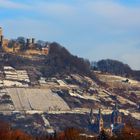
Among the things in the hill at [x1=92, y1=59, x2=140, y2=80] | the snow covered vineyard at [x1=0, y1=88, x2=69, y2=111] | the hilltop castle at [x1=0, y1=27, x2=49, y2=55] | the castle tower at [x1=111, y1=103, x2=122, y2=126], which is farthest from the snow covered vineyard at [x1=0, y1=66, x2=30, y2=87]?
the hill at [x1=92, y1=59, x2=140, y2=80]

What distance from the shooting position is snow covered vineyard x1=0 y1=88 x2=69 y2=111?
120 meters

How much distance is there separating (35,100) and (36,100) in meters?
0.39

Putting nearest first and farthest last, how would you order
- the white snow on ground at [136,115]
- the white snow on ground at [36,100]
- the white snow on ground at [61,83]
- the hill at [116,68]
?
the white snow on ground at [36,100], the white snow on ground at [136,115], the white snow on ground at [61,83], the hill at [116,68]

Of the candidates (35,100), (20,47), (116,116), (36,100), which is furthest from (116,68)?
(116,116)

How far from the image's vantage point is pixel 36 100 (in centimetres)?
12412

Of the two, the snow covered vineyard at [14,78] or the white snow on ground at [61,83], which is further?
the white snow on ground at [61,83]

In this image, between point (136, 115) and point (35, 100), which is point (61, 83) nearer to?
point (35, 100)

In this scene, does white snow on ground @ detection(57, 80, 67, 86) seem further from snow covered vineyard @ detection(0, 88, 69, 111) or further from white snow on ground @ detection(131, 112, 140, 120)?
white snow on ground @ detection(131, 112, 140, 120)

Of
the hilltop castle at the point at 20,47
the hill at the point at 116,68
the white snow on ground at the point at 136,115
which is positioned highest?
the hilltop castle at the point at 20,47

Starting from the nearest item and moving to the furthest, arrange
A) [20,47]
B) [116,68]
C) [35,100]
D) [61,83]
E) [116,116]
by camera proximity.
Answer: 1. [116,116]
2. [35,100]
3. [61,83]
4. [20,47]
5. [116,68]

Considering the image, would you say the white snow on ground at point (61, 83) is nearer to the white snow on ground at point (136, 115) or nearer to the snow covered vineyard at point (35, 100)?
the snow covered vineyard at point (35, 100)

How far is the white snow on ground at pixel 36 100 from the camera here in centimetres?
12031

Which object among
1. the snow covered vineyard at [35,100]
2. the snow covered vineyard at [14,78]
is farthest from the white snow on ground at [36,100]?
the snow covered vineyard at [14,78]

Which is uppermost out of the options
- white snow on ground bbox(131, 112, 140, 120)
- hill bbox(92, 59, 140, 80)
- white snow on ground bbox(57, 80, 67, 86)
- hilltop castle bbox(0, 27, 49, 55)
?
hilltop castle bbox(0, 27, 49, 55)
